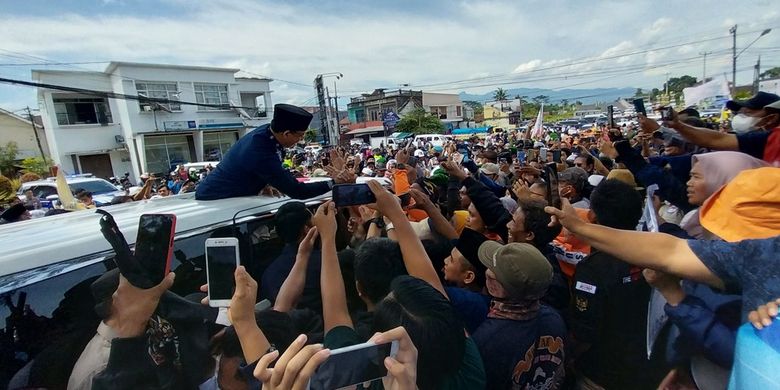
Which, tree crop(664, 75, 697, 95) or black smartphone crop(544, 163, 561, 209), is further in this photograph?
tree crop(664, 75, 697, 95)

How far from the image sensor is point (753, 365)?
39.5 inches

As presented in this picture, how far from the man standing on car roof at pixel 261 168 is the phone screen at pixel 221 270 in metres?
1.27

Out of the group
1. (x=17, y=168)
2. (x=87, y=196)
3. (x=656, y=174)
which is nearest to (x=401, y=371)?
(x=656, y=174)

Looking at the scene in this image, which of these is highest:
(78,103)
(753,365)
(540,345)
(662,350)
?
(78,103)

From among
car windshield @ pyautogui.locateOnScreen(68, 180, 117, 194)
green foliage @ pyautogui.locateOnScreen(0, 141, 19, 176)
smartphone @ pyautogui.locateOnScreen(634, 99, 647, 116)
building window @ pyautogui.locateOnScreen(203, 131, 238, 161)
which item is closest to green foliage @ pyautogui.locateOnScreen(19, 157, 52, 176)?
green foliage @ pyautogui.locateOnScreen(0, 141, 19, 176)

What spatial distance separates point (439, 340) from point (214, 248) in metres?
0.95

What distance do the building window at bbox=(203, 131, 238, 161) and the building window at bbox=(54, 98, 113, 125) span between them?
238 inches

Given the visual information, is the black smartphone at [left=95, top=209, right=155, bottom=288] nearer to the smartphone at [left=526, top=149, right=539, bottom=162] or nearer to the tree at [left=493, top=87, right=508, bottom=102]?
the smartphone at [left=526, top=149, right=539, bottom=162]

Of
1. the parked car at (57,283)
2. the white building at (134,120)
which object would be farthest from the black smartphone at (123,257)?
the white building at (134,120)

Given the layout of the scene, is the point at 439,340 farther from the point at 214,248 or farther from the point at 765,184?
the point at 765,184

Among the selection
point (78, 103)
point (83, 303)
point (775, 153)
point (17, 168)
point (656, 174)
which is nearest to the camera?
point (83, 303)

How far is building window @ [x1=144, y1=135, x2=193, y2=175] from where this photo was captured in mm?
27016

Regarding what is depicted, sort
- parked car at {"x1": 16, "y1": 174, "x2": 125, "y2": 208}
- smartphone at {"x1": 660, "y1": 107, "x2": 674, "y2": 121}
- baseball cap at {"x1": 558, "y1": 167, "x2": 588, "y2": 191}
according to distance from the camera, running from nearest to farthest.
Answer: smartphone at {"x1": 660, "y1": 107, "x2": 674, "y2": 121} < baseball cap at {"x1": 558, "y1": 167, "x2": 588, "y2": 191} < parked car at {"x1": 16, "y1": 174, "x2": 125, "y2": 208}

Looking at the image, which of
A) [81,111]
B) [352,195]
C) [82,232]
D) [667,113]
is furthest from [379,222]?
[81,111]
